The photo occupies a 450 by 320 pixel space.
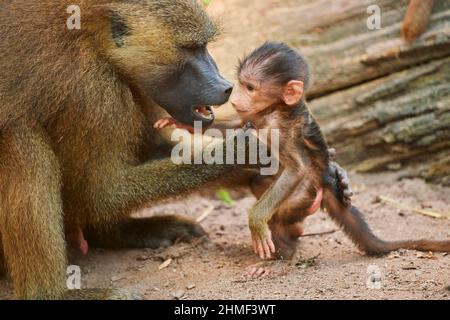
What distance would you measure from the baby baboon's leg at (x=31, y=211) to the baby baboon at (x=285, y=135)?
1.13 m

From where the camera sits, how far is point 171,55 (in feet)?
14.9

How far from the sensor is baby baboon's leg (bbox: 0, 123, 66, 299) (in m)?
4.37

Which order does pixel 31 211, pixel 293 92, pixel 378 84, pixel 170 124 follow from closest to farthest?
pixel 31 211 < pixel 293 92 < pixel 170 124 < pixel 378 84

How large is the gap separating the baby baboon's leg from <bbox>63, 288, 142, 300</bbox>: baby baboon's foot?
11 centimetres

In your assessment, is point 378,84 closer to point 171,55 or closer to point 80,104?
point 171,55

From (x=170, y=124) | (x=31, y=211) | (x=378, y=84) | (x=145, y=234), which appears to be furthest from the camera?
(x=378, y=84)

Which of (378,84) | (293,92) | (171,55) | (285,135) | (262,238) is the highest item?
(171,55)

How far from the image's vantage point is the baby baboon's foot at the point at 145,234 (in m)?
5.42

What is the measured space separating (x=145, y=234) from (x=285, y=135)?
4.77 ft

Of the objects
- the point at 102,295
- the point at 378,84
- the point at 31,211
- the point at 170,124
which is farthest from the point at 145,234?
the point at 378,84
